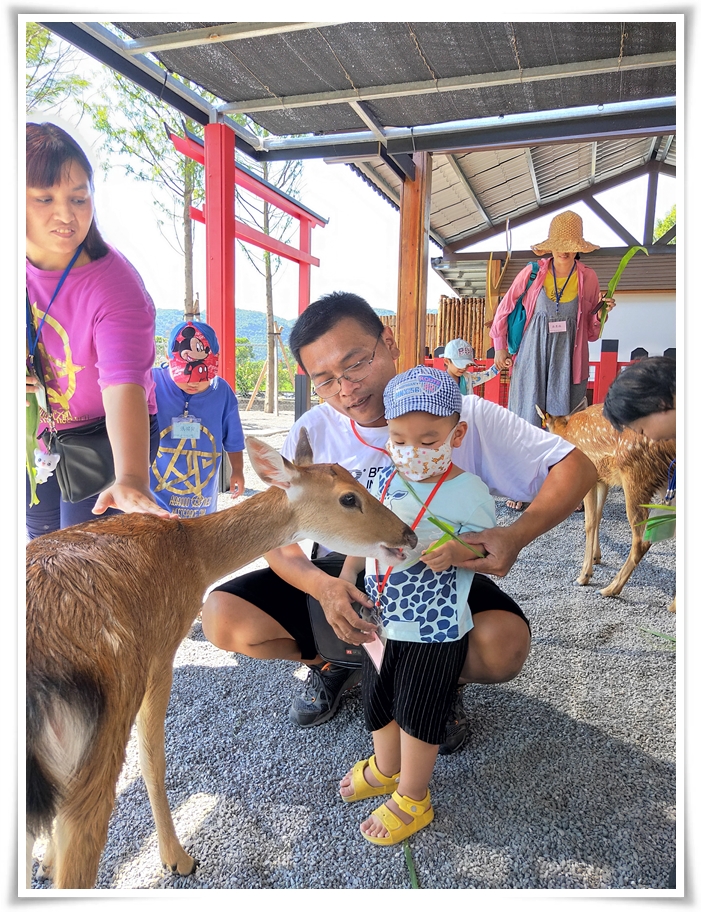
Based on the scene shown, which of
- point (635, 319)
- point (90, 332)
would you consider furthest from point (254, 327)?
point (635, 319)

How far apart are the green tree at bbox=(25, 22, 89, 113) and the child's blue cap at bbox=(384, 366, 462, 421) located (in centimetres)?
94

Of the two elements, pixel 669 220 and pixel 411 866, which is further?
pixel 669 220

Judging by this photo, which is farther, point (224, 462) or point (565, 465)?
point (224, 462)

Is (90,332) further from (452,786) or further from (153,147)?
(452,786)

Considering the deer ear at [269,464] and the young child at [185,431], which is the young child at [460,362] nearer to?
the young child at [185,431]

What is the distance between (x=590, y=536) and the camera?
12.3 feet

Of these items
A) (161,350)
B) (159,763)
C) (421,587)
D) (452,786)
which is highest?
(161,350)

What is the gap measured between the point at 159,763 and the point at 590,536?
307 cm

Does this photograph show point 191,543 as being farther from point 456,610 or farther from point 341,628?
point 456,610

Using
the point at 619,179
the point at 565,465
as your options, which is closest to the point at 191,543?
the point at 565,465

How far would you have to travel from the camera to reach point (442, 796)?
5.63 ft
